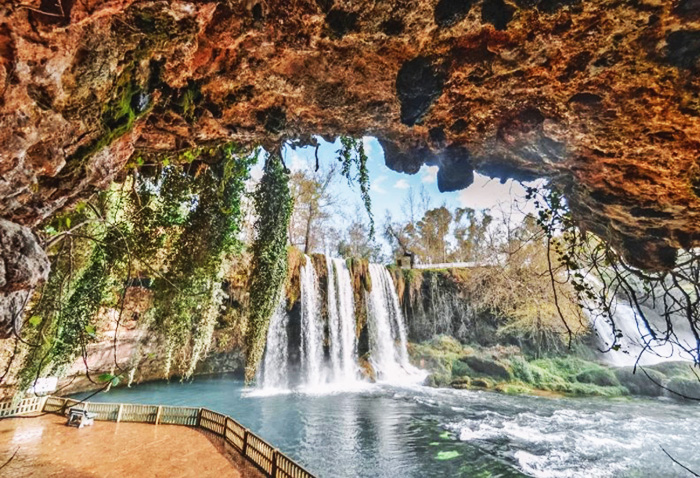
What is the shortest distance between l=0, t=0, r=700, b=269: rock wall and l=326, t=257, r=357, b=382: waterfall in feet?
41.5

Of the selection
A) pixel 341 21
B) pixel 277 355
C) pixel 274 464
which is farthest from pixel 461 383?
pixel 341 21

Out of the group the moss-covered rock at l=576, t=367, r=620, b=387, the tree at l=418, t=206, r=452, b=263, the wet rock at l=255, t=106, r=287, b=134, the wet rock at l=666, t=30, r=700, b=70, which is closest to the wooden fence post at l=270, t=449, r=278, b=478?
the wet rock at l=255, t=106, r=287, b=134

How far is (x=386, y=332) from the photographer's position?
58.4 feet

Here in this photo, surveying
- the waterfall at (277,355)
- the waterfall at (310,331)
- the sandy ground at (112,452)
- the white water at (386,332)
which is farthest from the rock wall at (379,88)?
the white water at (386,332)

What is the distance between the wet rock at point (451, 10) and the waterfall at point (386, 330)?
15742 mm

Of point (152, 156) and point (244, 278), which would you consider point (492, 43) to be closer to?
point (152, 156)

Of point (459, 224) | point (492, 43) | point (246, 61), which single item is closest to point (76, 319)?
point (246, 61)

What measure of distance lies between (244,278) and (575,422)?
13.5m

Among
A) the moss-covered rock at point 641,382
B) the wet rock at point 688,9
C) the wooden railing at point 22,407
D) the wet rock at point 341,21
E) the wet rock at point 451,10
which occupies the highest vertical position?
the wet rock at point 341,21

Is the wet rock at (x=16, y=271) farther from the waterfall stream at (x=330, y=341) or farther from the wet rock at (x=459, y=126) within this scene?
the waterfall stream at (x=330, y=341)

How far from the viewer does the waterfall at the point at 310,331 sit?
15.3 m

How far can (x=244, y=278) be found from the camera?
14133 mm

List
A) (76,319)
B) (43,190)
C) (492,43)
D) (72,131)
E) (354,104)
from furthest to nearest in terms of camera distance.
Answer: (76,319)
(354,104)
(492,43)
(43,190)
(72,131)

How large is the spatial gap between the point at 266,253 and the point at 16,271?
175 inches
